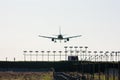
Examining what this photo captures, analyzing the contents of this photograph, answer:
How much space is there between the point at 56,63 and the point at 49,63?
3.63m

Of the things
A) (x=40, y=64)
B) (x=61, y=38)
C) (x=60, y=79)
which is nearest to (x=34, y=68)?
(x=40, y=64)

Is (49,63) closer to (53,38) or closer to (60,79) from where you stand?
(53,38)

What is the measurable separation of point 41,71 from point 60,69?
21265 mm

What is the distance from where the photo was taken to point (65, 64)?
172m

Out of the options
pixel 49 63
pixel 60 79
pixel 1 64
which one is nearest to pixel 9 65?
pixel 1 64

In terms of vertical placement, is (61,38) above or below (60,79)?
above

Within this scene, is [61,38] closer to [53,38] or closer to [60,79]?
[53,38]

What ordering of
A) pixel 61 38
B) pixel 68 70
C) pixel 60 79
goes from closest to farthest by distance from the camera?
pixel 60 79, pixel 68 70, pixel 61 38

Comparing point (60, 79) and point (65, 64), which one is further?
point (65, 64)

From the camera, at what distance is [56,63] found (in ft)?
574

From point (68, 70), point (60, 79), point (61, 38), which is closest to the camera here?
point (60, 79)

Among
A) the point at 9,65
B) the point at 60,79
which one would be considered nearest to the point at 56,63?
the point at 9,65

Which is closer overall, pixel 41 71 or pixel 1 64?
pixel 1 64

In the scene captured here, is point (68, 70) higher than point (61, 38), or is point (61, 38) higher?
point (61, 38)
